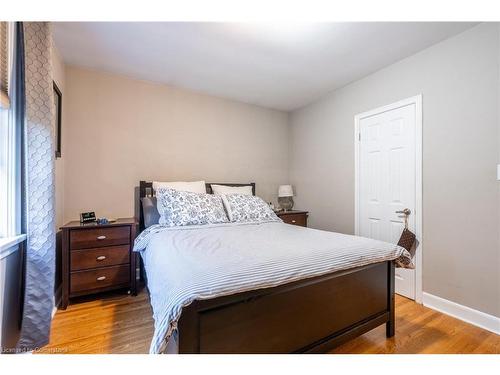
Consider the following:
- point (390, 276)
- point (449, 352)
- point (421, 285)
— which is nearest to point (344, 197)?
point (421, 285)

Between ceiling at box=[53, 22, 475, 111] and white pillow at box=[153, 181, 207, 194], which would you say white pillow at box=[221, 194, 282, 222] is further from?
ceiling at box=[53, 22, 475, 111]

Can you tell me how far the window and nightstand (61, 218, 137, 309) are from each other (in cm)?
80

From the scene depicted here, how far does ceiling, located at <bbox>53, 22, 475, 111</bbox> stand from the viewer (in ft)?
6.59

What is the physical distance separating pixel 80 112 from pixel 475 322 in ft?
13.9

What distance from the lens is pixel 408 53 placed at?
7.75 feet

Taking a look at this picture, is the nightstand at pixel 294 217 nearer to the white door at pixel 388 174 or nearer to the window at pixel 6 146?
the white door at pixel 388 174

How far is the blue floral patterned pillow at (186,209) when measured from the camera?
2.38 meters

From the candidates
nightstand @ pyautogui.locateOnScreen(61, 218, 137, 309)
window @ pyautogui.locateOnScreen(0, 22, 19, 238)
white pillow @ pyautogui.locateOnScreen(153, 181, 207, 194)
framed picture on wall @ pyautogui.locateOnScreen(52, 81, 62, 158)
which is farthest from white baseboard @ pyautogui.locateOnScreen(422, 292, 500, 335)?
framed picture on wall @ pyautogui.locateOnScreen(52, 81, 62, 158)

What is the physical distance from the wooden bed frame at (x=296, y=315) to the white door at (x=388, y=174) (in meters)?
0.96


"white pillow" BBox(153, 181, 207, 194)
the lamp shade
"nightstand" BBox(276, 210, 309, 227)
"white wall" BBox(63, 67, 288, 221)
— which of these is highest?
"white wall" BBox(63, 67, 288, 221)

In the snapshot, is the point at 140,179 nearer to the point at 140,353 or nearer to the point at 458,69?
the point at 140,353

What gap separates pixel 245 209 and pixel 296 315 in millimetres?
1527

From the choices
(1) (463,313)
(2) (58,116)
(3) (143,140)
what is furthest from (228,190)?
(1) (463,313)

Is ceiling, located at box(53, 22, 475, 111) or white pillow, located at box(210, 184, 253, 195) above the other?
ceiling, located at box(53, 22, 475, 111)
